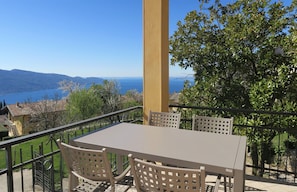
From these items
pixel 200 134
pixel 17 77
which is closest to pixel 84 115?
pixel 17 77

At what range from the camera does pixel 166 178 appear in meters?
1.38

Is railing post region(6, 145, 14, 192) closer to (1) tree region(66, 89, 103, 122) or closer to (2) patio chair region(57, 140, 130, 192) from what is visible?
(2) patio chair region(57, 140, 130, 192)

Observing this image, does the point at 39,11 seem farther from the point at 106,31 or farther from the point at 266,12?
the point at 266,12

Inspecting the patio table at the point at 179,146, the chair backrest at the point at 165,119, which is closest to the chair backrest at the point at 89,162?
the patio table at the point at 179,146

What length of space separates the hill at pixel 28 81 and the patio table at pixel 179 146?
1351 centimetres

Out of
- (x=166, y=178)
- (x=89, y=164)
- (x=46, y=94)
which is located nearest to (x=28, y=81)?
(x=46, y=94)

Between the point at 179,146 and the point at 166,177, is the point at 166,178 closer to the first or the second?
the point at 166,177

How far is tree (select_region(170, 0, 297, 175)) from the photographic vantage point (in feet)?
17.9

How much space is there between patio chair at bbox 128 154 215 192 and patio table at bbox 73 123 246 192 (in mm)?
258

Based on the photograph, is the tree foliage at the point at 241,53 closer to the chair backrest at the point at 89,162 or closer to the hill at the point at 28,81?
the chair backrest at the point at 89,162

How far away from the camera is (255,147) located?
6418 mm

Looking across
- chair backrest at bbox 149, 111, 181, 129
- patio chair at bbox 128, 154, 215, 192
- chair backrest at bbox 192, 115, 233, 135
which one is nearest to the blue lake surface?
chair backrest at bbox 149, 111, 181, 129

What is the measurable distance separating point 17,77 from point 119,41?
8402 mm

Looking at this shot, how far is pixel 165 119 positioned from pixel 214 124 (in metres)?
0.60
